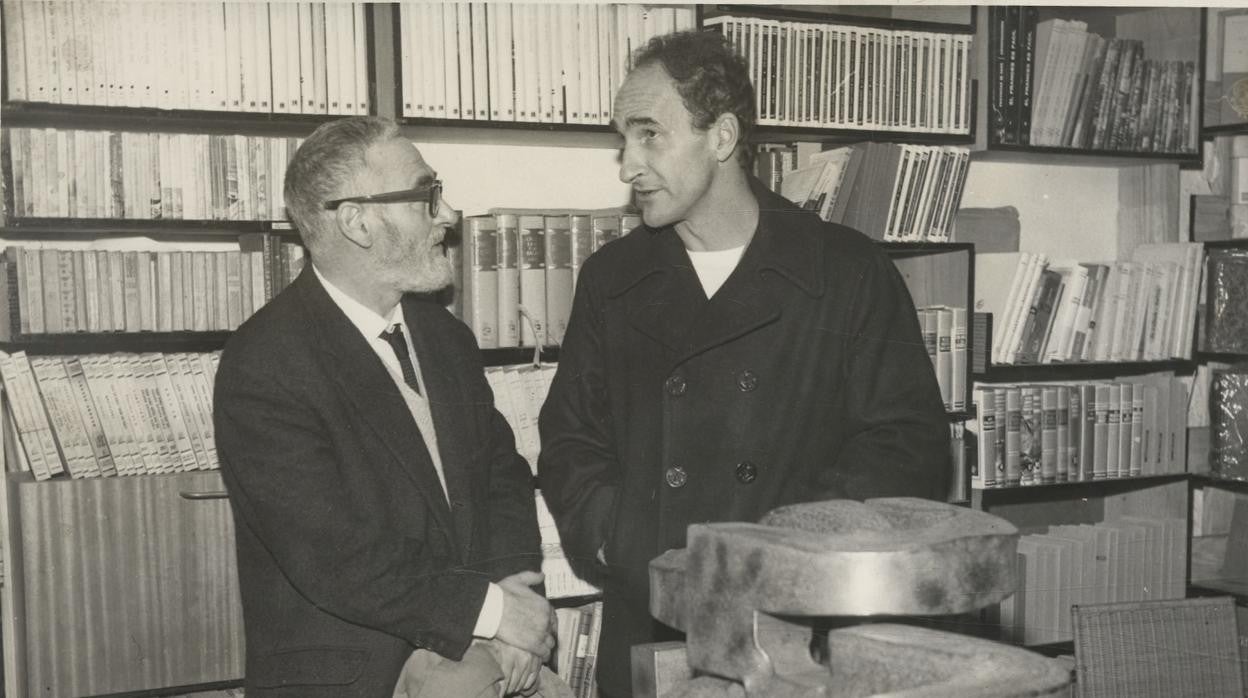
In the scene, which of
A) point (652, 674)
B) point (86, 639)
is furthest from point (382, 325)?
point (652, 674)

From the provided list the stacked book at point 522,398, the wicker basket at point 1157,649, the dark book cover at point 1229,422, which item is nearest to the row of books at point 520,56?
the stacked book at point 522,398

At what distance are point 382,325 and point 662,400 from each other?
0.55 m

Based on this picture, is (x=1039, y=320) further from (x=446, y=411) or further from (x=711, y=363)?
(x=446, y=411)

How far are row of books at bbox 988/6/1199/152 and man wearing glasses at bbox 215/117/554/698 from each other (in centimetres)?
202

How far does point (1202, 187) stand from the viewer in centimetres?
401

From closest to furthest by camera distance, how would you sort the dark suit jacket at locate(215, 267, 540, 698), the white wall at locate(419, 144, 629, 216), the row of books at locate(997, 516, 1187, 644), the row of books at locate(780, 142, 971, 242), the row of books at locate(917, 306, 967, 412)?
the dark suit jacket at locate(215, 267, 540, 698) < the white wall at locate(419, 144, 629, 216) < the row of books at locate(780, 142, 971, 242) < the row of books at locate(917, 306, 967, 412) < the row of books at locate(997, 516, 1187, 644)

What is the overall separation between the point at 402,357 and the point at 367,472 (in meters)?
0.28

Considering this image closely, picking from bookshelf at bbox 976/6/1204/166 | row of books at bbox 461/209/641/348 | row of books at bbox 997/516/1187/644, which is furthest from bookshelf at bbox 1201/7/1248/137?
row of books at bbox 461/209/641/348

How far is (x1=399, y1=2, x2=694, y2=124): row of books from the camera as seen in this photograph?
2.81 m

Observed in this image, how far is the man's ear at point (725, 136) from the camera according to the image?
233 centimetres

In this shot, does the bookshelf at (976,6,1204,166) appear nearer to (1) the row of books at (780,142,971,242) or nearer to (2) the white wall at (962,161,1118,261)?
(2) the white wall at (962,161,1118,261)

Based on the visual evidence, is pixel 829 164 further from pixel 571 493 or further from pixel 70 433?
pixel 70 433

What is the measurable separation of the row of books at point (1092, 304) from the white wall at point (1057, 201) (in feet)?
0.51

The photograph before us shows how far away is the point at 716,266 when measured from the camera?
91.7 inches
